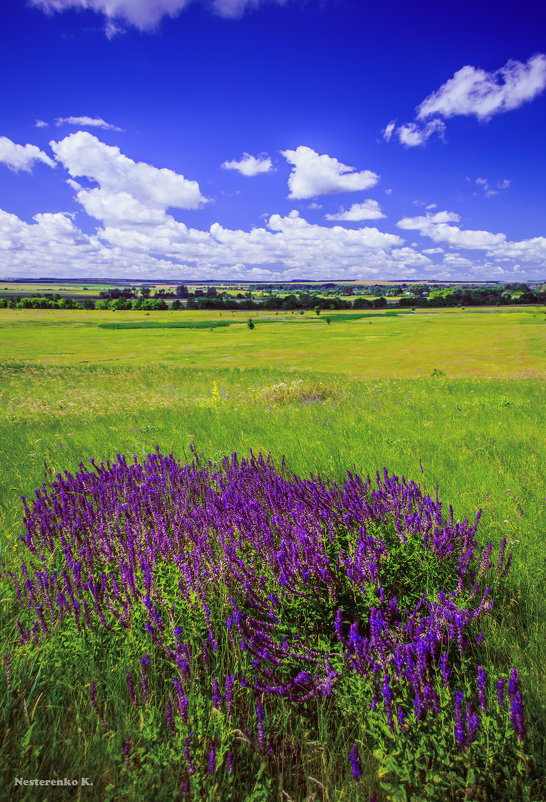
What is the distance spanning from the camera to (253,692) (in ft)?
6.26

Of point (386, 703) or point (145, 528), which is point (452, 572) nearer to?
point (386, 703)

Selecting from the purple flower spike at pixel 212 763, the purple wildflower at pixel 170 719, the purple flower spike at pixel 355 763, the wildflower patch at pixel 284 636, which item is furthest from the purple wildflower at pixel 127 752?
the purple flower spike at pixel 355 763

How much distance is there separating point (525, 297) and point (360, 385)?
473ft

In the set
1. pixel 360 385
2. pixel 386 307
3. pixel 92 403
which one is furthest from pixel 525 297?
pixel 92 403

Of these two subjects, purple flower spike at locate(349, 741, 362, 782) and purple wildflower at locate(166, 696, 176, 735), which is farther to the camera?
purple wildflower at locate(166, 696, 176, 735)

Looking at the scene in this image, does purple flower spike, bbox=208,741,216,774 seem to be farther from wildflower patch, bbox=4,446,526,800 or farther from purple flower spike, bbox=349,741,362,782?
purple flower spike, bbox=349,741,362,782

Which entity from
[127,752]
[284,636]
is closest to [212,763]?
[127,752]

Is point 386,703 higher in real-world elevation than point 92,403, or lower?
higher

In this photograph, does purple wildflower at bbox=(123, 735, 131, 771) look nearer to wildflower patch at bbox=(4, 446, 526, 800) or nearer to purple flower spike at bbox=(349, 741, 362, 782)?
wildflower patch at bbox=(4, 446, 526, 800)

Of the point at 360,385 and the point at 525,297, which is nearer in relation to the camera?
the point at 360,385

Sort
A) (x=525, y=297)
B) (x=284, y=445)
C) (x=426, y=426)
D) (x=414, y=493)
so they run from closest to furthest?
(x=414, y=493)
(x=284, y=445)
(x=426, y=426)
(x=525, y=297)

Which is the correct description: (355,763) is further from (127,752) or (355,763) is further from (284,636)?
(127,752)

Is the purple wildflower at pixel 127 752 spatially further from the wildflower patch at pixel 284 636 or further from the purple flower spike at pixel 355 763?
the purple flower spike at pixel 355 763

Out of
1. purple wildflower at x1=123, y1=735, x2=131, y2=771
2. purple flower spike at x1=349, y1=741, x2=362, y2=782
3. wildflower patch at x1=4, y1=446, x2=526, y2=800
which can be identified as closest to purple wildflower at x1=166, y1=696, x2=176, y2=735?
wildflower patch at x1=4, y1=446, x2=526, y2=800
